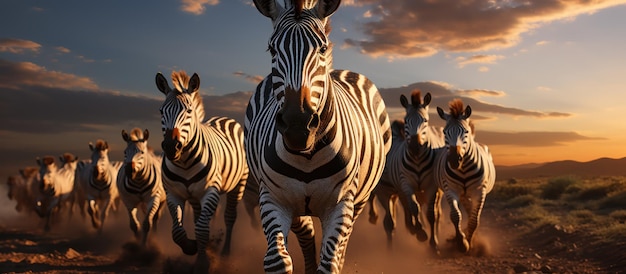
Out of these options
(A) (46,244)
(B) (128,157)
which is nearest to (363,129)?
(B) (128,157)

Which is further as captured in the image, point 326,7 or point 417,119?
point 417,119

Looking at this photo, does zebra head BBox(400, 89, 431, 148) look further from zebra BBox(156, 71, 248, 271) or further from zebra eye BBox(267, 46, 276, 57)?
zebra eye BBox(267, 46, 276, 57)

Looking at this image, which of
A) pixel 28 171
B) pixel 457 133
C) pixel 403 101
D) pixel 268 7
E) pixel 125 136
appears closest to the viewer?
pixel 268 7

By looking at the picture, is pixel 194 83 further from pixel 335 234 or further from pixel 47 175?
pixel 47 175

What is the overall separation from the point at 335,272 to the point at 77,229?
1809 cm

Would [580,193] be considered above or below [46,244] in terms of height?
above

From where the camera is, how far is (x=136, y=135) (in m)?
12.5

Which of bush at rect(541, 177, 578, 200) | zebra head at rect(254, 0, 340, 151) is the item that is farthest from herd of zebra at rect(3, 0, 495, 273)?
bush at rect(541, 177, 578, 200)

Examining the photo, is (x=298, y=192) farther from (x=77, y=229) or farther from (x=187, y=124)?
(x=77, y=229)

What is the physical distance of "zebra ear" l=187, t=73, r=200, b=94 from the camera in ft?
30.2

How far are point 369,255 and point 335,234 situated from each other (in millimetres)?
7248

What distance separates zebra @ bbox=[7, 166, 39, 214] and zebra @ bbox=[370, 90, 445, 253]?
2041 centimetres

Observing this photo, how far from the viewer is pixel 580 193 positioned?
23906mm

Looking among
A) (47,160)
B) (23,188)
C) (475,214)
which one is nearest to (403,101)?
(475,214)
